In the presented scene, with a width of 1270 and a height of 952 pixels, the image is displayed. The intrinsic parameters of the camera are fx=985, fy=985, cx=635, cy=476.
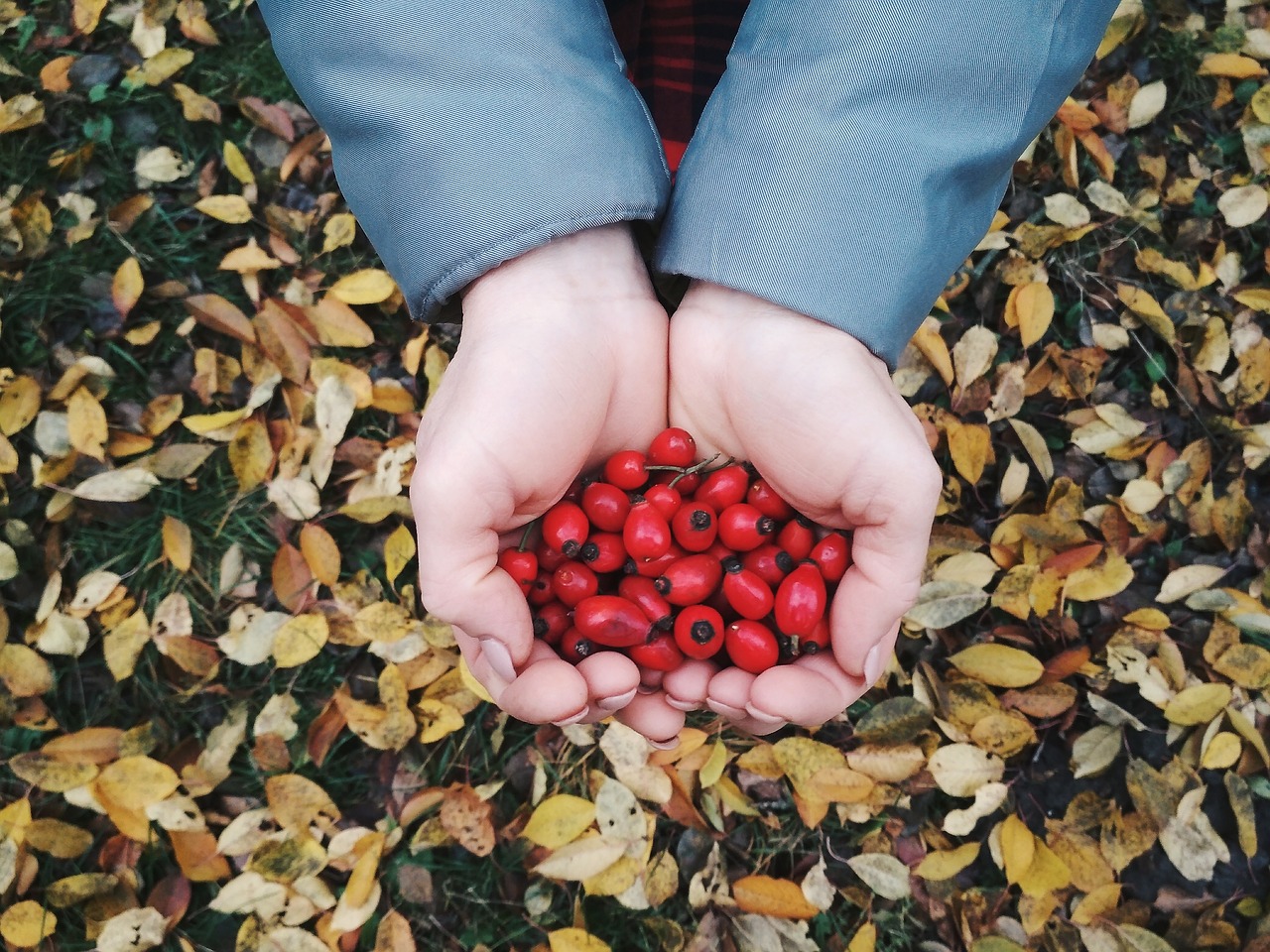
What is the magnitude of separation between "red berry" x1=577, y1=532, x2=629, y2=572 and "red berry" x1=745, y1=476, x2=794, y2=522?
342 mm

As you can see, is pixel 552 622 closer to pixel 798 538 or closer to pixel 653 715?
pixel 653 715

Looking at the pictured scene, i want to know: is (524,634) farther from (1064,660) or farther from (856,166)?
(1064,660)

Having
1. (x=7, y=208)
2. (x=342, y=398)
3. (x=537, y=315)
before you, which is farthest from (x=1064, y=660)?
(x=7, y=208)

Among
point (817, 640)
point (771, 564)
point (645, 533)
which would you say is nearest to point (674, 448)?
point (645, 533)

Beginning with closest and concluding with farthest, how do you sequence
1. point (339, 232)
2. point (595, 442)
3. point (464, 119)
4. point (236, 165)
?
1. point (464, 119)
2. point (595, 442)
3. point (339, 232)
4. point (236, 165)

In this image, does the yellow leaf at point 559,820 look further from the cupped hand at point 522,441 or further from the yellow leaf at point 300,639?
the yellow leaf at point 300,639

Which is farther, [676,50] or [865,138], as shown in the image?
[676,50]

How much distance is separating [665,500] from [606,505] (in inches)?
5.7

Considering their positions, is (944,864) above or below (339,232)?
below

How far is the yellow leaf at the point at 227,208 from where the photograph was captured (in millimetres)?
3750

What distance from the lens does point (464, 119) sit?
202 cm

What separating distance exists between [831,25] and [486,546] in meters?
1.30

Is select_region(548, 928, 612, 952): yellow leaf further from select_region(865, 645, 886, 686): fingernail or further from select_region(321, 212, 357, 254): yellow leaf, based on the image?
select_region(321, 212, 357, 254): yellow leaf

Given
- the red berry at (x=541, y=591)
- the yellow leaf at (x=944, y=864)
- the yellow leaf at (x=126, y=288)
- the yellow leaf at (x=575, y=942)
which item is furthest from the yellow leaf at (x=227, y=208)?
the yellow leaf at (x=944, y=864)
